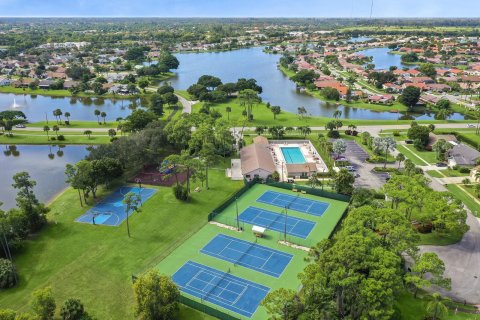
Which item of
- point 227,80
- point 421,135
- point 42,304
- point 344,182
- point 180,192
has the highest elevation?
point 227,80

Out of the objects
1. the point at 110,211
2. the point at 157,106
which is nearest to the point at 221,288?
the point at 110,211

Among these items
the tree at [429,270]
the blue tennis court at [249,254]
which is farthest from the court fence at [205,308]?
the tree at [429,270]

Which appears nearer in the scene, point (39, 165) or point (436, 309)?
point (436, 309)

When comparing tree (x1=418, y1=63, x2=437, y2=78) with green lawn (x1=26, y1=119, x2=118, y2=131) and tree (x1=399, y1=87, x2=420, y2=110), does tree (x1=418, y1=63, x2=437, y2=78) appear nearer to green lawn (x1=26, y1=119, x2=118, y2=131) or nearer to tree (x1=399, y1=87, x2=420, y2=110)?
tree (x1=399, y1=87, x2=420, y2=110)

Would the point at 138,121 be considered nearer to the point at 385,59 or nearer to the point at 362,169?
the point at 362,169

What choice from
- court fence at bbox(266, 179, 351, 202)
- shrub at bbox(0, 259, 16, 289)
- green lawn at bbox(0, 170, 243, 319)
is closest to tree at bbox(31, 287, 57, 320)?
green lawn at bbox(0, 170, 243, 319)

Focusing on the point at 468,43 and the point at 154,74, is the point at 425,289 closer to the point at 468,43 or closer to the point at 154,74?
the point at 154,74

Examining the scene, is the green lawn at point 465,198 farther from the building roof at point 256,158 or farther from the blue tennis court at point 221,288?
the blue tennis court at point 221,288
